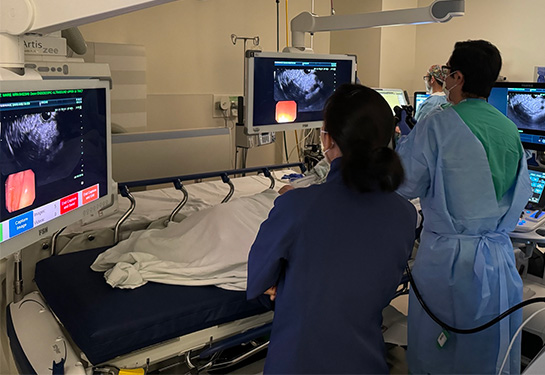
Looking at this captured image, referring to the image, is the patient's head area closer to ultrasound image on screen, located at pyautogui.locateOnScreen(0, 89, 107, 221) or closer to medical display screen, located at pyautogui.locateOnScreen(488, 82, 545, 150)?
ultrasound image on screen, located at pyautogui.locateOnScreen(0, 89, 107, 221)

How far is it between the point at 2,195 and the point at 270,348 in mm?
757

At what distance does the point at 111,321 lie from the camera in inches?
56.7

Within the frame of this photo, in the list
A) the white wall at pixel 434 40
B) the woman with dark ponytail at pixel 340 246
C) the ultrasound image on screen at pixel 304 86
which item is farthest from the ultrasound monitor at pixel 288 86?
the white wall at pixel 434 40

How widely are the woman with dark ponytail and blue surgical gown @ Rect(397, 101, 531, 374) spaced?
0.65 meters

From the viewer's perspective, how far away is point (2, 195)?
3.83ft

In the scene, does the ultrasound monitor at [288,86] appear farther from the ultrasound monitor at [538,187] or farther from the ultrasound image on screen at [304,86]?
the ultrasound monitor at [538,187]

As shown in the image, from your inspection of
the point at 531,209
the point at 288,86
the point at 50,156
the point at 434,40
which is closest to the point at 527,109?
the point at 531,209

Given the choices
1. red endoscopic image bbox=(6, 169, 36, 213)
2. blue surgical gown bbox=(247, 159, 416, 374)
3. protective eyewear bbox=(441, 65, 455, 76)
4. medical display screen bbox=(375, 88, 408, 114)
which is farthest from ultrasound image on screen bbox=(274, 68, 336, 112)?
medical display screen bbox=(375, 88, 408, 114)

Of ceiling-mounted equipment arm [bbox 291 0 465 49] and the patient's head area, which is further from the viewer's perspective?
ceiling-mounted equipment arm [bbox 291 0 465 49]

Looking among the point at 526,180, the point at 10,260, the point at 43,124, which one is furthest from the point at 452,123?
the point at 10,260

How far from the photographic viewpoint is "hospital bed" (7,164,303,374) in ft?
4.68

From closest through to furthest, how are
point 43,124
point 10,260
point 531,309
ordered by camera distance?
point 43,124 < point 10,260 < point 531,309

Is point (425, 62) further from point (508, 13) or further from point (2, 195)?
point (2, 195)

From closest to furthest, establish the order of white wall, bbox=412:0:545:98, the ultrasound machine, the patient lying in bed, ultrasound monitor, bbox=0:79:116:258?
ultrasound monitor, bbox=0:79:116:258 < the patient lying in bed < the ultrasound machine < white wall, bbox=412:0:545:98
